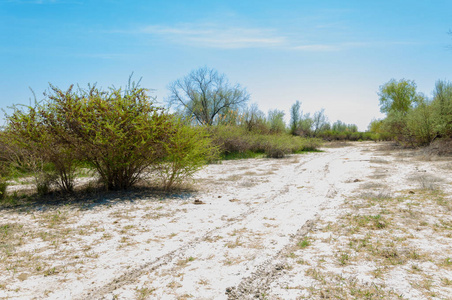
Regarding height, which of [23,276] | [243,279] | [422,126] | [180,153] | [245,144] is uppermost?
[422,126]

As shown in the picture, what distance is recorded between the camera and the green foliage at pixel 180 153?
770 centimetres

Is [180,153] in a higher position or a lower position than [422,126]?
lower

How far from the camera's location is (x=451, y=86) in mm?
22188

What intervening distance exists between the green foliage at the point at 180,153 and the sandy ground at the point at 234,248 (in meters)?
1.07

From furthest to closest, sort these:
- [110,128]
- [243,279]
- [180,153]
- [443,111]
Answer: [443,111]
[180,153]
[110,128]
[243,279]

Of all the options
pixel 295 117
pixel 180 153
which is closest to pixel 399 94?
pixel 295 117

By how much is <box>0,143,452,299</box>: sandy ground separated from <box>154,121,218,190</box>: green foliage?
3.50ft

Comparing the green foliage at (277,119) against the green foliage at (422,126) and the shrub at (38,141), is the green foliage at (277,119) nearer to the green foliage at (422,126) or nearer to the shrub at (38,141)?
the green foliage at (422,126)

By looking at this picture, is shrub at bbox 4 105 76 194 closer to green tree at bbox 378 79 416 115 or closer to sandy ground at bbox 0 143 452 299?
sandy ground at bbox 0 143 452 299

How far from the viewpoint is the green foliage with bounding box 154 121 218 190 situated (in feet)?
25.3

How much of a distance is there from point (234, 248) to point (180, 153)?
4187mm

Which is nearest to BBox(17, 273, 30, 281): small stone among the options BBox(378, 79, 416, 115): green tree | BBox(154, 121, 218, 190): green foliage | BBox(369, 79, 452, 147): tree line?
BBox(154, 121, 218, 190): green foliage

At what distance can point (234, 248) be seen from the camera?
13.4ft

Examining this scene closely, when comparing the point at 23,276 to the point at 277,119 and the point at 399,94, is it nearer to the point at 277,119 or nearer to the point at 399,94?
the point at 277,119
